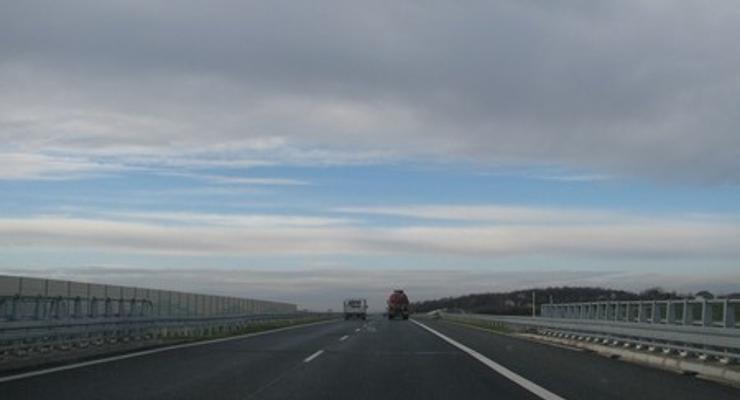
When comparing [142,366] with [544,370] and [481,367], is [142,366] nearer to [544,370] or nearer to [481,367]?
[481,367]

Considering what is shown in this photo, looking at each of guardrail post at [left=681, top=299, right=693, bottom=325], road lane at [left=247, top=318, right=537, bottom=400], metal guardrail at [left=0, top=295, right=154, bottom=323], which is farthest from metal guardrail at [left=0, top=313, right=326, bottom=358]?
guardrail post at [left=681, top=299, right=693, bottom=325]

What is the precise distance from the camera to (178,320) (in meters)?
31.6

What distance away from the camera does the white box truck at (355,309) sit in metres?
91.0

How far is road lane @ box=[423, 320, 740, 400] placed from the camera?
13.9 meters

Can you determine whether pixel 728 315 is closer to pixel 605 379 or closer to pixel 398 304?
pixel 605 379

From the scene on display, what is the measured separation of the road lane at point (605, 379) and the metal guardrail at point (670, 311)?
1.74 metres

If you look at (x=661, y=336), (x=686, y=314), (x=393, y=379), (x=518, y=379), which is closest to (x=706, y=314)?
(x=661, y=336)

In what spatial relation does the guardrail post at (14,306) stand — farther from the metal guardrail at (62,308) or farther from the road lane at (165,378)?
the road lane at (165,378)

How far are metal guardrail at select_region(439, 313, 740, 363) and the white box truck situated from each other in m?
55.2

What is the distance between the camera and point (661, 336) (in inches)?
818

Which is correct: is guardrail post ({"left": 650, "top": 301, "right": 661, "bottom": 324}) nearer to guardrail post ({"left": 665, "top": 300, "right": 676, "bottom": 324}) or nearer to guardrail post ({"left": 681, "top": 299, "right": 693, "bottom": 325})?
guardrail post ({"left": 665, "top": 300, "right": 676, "bottom": 324})

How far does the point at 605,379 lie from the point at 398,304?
7097 centimetres

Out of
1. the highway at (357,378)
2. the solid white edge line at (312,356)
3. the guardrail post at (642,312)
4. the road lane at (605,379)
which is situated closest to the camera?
the highway at (357,378)

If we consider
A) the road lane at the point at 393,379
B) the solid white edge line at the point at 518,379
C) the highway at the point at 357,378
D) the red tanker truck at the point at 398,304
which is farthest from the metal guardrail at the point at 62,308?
the red tanker truck at the point at 398,304
